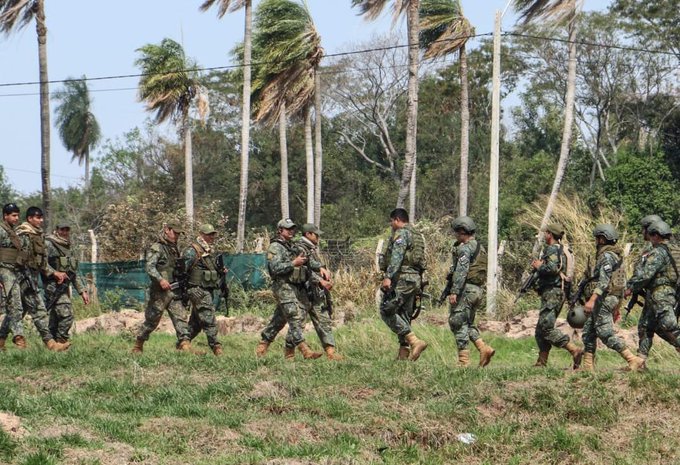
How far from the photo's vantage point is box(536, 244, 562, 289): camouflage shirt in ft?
40.0

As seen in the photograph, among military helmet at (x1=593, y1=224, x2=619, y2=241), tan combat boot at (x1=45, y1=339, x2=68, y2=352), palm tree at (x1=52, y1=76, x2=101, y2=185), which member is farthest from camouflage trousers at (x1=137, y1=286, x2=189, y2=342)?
palm tree at (x1=52, y1=76, x2=101, y2=185)

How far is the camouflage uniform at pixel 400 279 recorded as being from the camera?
496 inches

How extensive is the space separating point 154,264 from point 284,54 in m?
14.3

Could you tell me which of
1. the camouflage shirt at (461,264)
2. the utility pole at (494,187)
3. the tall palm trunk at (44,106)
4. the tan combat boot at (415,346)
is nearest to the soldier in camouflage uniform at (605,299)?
the camouflage shirt at (461,264)

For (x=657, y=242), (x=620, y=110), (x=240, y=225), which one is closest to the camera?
(x=657, y=242)

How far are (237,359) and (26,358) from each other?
95.6 inches

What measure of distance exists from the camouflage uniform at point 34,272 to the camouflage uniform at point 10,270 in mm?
118

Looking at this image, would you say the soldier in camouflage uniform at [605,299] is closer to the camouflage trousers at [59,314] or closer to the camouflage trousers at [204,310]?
the camouflage trousers at [204,310]

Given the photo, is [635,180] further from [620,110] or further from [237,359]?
[237,359]

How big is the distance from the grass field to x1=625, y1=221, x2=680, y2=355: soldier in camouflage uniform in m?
0.54

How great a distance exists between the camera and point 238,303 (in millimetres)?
22625

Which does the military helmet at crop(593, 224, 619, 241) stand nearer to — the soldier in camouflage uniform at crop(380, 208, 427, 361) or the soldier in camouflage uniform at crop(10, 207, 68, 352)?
the soldier in camouflage uniform at crop(380, 208, 427, 361)

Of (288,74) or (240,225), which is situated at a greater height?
(288,74)

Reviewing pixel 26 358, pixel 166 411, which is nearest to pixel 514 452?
pixel 166 411
